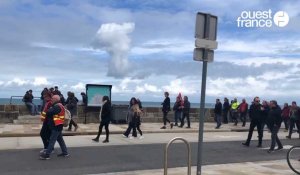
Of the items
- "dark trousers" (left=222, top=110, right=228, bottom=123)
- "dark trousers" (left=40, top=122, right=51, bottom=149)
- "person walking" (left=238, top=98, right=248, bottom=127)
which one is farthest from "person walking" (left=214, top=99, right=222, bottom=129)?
"dark trousers" (left=40, top=122, right=51, bottom=149)

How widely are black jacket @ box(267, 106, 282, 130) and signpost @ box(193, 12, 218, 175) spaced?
24.3 feet

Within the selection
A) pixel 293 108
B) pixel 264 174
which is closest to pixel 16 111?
pixel 293 108

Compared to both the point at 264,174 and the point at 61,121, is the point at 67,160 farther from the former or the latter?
the point at 264,174

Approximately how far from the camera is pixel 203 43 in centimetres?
823

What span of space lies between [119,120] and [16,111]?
4.88 m

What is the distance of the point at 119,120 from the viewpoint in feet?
76.9

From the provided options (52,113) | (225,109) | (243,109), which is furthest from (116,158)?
(225,109)

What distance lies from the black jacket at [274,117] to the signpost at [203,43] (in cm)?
740

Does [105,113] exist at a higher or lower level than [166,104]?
lower

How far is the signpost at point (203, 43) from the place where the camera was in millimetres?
8195

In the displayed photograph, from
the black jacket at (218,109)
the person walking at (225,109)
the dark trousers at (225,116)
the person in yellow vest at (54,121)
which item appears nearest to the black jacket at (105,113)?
the person in yellow vest at (54,121)

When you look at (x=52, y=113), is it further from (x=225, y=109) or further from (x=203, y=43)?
(x=225, y=109)

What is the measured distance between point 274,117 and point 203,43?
771 cm

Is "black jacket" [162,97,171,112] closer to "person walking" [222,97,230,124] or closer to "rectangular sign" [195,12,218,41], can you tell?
"person walking" [222,97,230,124]
